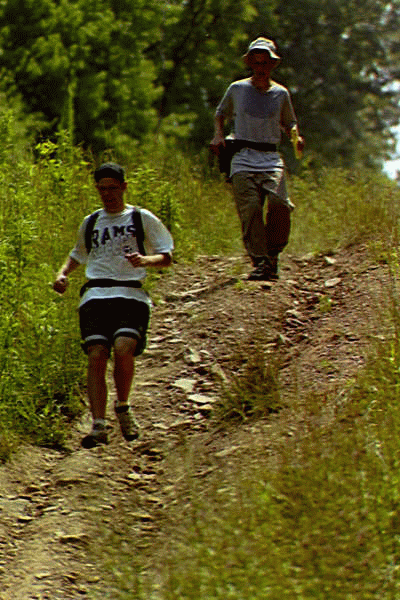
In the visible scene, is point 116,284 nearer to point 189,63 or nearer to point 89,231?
point 89,231

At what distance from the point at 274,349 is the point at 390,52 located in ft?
113

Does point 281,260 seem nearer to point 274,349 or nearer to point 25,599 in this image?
point 274,349

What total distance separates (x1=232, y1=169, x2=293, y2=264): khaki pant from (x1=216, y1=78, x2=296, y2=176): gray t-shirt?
0.29ft

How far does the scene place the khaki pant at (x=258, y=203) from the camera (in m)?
10.5

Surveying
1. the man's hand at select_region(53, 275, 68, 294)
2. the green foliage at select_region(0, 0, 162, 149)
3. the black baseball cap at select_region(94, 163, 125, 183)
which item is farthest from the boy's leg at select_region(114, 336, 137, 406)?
the green foliage at select_region(0, 0, 162, 149)

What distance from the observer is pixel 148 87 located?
94.2 feet

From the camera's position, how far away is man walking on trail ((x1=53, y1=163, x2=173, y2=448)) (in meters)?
7.16

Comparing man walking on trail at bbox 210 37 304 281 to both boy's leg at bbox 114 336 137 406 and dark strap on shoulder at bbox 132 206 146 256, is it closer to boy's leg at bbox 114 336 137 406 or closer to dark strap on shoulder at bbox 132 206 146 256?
dark strap on shoulder at bbox 132 206 146 256

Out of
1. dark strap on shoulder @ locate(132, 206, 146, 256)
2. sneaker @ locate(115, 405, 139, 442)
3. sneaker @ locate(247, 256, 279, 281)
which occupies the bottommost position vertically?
sneaker @ locate(115, 405, 139, 442)

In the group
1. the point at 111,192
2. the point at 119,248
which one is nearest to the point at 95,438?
the point at 119,248

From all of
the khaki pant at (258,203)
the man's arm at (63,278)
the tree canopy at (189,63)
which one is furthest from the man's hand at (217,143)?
the tree canopy at (189,63)

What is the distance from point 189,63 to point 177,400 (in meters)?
25.6

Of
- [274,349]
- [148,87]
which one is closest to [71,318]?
[274,349]

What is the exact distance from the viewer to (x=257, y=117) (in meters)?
10.4
